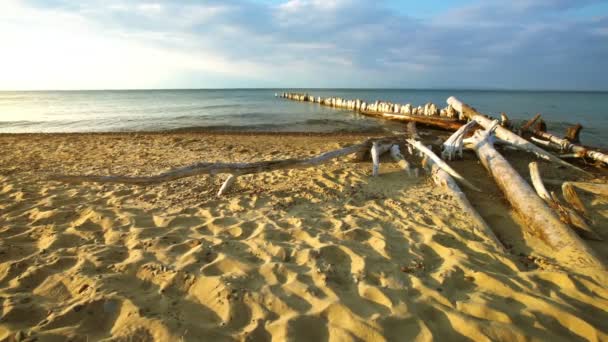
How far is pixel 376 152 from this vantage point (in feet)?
20.6

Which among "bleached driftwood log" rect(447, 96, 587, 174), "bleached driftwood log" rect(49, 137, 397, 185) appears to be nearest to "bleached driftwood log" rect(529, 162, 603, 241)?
"bleached driftwood log" rect(447, 96, 587, 174)

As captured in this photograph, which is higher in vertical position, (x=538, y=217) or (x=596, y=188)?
(x=596, y=188)

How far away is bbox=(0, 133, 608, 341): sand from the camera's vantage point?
218 cm

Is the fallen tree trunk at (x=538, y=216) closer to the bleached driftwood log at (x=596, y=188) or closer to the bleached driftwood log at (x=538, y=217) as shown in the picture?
the bleached driftwood log at (x=538, y=217)

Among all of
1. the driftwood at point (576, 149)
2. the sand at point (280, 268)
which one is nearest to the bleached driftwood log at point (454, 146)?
the sand at point (280, 268)

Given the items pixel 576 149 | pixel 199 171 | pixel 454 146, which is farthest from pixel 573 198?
pixel 199 171

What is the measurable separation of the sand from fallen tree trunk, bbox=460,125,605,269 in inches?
5.8

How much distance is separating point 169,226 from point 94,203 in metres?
1.72

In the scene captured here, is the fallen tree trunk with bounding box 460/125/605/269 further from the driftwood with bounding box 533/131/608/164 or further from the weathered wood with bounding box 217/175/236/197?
the weathered wood with bounding box 217/175/236/197

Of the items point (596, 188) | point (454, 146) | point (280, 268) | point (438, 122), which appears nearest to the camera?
point (280, 268)

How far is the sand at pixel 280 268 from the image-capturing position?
2.18 m

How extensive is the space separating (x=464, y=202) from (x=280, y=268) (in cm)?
306

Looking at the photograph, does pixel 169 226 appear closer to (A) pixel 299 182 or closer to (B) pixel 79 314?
(B) pixel 79 314

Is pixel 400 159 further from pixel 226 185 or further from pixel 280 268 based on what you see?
pixel 280 268
